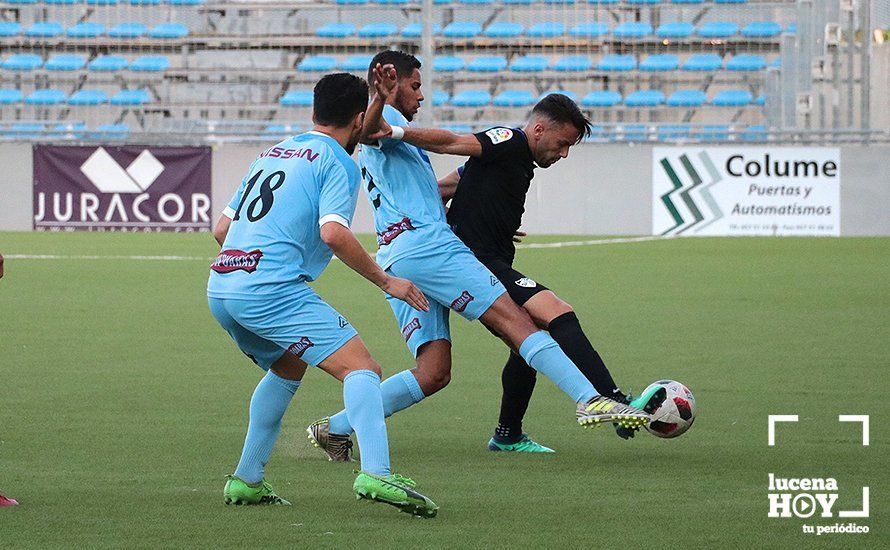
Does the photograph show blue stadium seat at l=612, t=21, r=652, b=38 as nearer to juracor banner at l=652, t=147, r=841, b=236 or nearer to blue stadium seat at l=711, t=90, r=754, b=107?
blue stadium seat at l=711, t=90, r=754, b=107

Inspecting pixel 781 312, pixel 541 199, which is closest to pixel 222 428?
pixel 781 312

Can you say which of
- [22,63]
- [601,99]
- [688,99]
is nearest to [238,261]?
[601,99]

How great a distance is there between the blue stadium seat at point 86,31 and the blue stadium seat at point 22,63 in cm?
94

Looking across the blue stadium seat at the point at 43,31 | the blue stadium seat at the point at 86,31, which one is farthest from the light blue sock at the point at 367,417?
the blue stadium seat at the point at 43,31

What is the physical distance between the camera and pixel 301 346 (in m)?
5.13

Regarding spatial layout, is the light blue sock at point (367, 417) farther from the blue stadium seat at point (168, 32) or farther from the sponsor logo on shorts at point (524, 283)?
the blue stadium seat at point (168, 32)

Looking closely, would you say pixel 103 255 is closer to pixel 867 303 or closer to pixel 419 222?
pixel 867 303

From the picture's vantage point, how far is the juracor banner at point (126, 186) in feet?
92.3

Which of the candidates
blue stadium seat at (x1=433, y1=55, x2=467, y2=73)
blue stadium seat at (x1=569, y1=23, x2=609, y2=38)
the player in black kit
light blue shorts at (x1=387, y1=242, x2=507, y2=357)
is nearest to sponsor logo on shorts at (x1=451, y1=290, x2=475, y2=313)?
light blue shorts at (x1=387, y1=242, x2=507, y2=357)

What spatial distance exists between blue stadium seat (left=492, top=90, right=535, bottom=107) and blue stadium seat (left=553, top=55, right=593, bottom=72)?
0.95 m

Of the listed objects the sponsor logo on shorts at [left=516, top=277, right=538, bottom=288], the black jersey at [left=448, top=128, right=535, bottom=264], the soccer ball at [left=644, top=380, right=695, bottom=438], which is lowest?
the soccer ball at [left=644, top=380, right=695, bottom=438]

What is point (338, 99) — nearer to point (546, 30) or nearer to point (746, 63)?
point (546, 30)

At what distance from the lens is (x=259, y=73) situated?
106ft

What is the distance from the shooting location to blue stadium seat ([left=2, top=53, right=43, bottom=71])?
32.5 metres
